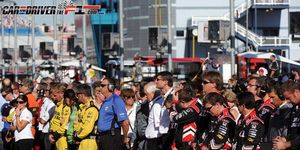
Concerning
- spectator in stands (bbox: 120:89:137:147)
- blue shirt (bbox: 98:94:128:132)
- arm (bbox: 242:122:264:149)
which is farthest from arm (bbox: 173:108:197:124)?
spectator in stands (bbox: 120:89:137:147)

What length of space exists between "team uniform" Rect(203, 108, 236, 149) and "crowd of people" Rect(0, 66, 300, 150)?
1 centimetres

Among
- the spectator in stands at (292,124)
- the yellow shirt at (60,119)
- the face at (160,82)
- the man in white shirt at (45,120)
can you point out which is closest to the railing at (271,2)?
the man in white shirt at (45,120)

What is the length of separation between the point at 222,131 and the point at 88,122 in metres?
4.44

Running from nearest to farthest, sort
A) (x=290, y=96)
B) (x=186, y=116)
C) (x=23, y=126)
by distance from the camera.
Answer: (x=290, y=96)
(x=186, y=116)
(x=23, y=126)

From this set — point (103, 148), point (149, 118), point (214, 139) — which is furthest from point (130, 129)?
point (214, 139)

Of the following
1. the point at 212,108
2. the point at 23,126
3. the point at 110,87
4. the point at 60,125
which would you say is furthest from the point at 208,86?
the point at 23,126

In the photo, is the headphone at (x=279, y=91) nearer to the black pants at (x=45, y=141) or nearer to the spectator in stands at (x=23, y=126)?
the black pants at (x=45, y=141)

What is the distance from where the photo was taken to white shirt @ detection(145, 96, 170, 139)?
1502cm

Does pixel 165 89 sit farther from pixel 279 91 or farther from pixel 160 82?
pixel 279 91

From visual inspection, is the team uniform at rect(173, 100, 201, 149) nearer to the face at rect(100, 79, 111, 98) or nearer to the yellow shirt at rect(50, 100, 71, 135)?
the face at rect(100, 79, 111, 98)

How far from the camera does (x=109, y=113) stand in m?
16.3

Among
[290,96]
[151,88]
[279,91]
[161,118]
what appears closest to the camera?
[290,96]

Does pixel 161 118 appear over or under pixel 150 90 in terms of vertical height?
under

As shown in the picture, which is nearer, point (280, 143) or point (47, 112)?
point (280, 143)
